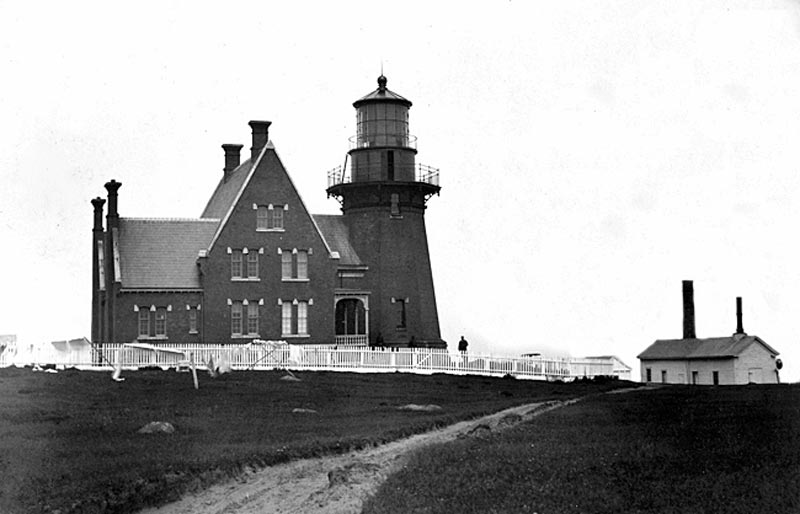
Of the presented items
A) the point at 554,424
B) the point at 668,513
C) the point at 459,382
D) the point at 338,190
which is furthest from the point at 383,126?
the point at 668,513

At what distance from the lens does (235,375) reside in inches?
1784

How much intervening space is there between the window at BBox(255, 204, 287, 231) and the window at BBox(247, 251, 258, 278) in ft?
4.36

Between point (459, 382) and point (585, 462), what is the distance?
28238mm

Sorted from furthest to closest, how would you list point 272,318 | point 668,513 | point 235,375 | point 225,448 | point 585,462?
point 272,318
point 235,375
point 225,448
point 585,462
point 668,513

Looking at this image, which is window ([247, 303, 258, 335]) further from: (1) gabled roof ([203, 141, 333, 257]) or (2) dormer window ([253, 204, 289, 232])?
(2) dormer window ([253, 204, 289, 232])

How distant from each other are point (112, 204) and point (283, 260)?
28.9 feet

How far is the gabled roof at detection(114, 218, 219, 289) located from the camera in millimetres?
59438

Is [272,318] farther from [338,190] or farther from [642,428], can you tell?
[642,428]

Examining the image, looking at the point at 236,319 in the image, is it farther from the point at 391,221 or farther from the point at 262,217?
the point at 391,221

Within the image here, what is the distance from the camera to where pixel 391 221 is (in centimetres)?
6494

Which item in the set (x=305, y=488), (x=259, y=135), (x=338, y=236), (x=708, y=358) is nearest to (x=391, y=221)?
(x=338, y=236)

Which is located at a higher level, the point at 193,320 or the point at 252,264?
the point at 252,264

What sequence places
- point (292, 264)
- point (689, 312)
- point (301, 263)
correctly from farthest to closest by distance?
point (689, 312) → point (301, 263) → point (292, 264)

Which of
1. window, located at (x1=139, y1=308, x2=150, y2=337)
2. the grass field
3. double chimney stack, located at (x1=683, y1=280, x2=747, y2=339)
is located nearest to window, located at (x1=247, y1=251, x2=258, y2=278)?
window, located at (x1=139, y1=308, x2=150, y2=337)
